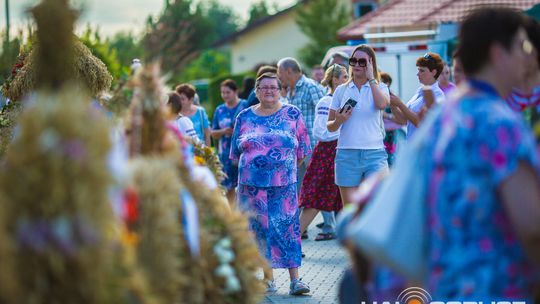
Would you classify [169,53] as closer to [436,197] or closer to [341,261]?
[341,261]

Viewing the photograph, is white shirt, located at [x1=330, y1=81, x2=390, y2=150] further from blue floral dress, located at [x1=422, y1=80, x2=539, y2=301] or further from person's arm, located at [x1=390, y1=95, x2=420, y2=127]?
blue floral dress, located at [x1=422, y1=80, x2=539, y2=301]

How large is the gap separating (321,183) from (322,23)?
3927 centimetres

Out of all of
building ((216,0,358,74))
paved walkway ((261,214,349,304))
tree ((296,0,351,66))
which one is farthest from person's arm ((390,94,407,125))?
building ((216,0,358,74))

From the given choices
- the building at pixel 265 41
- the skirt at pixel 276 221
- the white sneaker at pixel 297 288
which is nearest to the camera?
the white sneaker at pixel 297 288

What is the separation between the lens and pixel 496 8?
4047 mm

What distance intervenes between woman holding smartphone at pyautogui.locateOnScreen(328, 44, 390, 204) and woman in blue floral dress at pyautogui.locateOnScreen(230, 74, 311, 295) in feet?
1.84

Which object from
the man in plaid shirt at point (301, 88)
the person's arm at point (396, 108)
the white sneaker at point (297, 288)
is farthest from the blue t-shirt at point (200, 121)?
the white sneaker at point (297, 288)

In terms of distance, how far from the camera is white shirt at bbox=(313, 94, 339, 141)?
1113 centimetres

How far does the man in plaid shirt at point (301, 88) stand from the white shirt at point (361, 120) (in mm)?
2645

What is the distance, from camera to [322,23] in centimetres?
5016

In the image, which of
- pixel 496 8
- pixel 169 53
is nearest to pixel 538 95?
pixel 496 8

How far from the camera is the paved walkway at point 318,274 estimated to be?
8719mm

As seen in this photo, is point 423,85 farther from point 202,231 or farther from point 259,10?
point 259,10

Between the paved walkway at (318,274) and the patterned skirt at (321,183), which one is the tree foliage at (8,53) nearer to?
the patterned skirt at (321,183)
